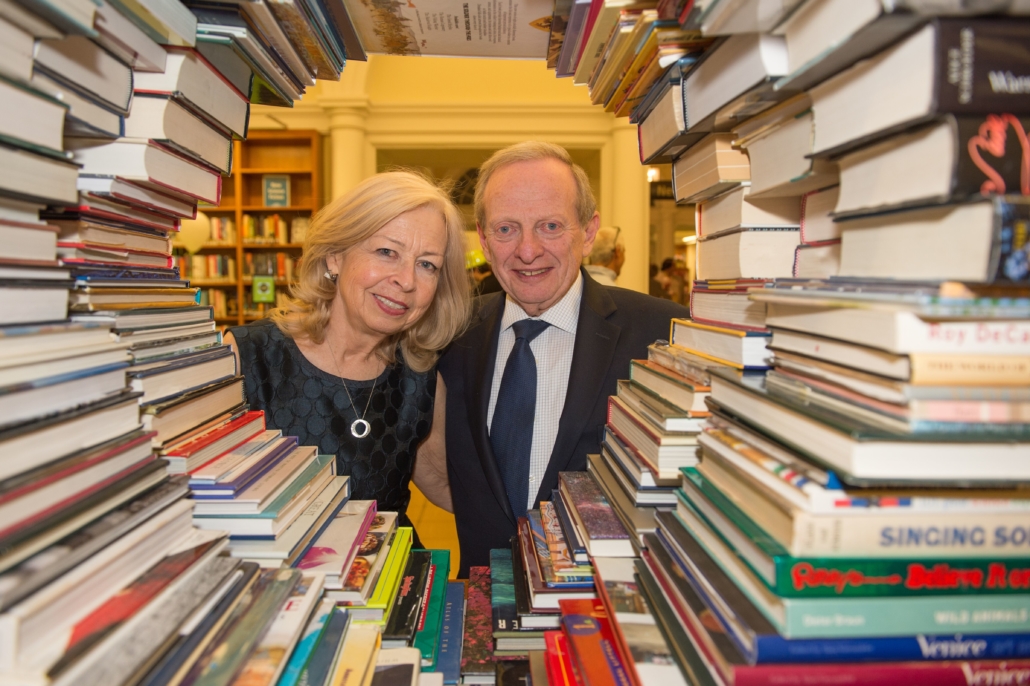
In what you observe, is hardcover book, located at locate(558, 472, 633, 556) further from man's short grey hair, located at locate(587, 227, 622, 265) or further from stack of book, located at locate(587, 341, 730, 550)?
man's short grey hair, located at locate(587, 227, 622, 265)

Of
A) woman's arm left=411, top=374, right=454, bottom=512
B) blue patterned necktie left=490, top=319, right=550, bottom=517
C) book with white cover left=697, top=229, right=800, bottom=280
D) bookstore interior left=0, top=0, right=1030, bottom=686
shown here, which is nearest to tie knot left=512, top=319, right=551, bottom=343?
blue patterned necktie left=490, top=319, right=550, bottom=517

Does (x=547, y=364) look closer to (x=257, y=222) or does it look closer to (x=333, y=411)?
(x=333, y=411)

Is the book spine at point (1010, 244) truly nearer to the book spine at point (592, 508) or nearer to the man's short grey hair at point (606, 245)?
the book spine at point (592, 508)

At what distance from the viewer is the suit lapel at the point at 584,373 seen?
1742mm

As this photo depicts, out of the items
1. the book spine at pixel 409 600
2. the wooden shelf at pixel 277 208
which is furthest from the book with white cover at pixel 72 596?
the wooden shelf at pixel 277 208

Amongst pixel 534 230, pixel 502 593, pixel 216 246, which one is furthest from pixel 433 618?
pixel 216 246

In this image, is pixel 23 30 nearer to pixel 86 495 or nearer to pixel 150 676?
pixel 86 495

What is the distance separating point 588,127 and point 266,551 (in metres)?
6.82

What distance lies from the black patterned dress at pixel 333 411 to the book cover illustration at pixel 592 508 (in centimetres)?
71

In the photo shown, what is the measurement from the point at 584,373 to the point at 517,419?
0.83 feet

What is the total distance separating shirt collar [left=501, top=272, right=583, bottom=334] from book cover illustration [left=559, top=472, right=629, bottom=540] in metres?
0.75

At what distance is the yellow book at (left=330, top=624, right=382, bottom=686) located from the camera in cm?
79

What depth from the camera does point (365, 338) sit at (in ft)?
6.23

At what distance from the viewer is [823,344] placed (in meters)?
0.71
